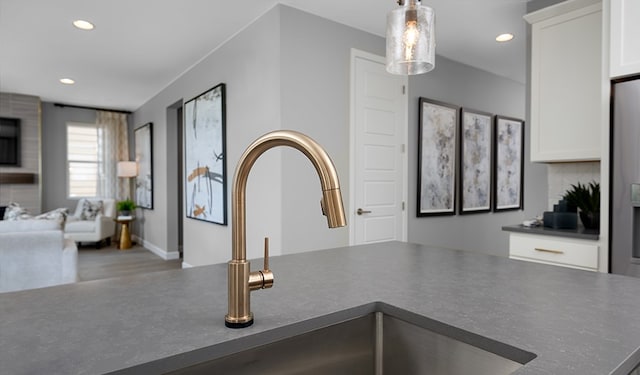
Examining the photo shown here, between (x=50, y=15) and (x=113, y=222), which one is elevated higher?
(x=50, y=15)

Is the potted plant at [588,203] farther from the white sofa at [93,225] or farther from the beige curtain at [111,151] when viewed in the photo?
the beige curtain at [111,151]

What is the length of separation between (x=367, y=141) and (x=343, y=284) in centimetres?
259

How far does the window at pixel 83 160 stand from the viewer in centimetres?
687

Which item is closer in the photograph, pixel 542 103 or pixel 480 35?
pixel 542 103

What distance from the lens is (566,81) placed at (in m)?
2.59

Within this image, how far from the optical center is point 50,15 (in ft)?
10.5

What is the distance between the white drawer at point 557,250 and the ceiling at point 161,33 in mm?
1846

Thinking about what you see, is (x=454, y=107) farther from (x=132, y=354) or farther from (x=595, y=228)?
(x=132, y=354)

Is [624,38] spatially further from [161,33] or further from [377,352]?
[161,33]

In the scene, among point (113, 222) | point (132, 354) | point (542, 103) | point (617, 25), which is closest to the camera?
point (132, 354)

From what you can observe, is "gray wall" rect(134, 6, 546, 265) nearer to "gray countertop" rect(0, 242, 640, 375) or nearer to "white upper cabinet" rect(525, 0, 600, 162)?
"white upper cabinet" rect(525, 0, 600, 162)

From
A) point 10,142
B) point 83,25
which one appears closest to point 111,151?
point 10,142

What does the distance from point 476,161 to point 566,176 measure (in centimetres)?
183

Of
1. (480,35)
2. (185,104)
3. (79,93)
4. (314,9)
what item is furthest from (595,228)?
(79,93)
